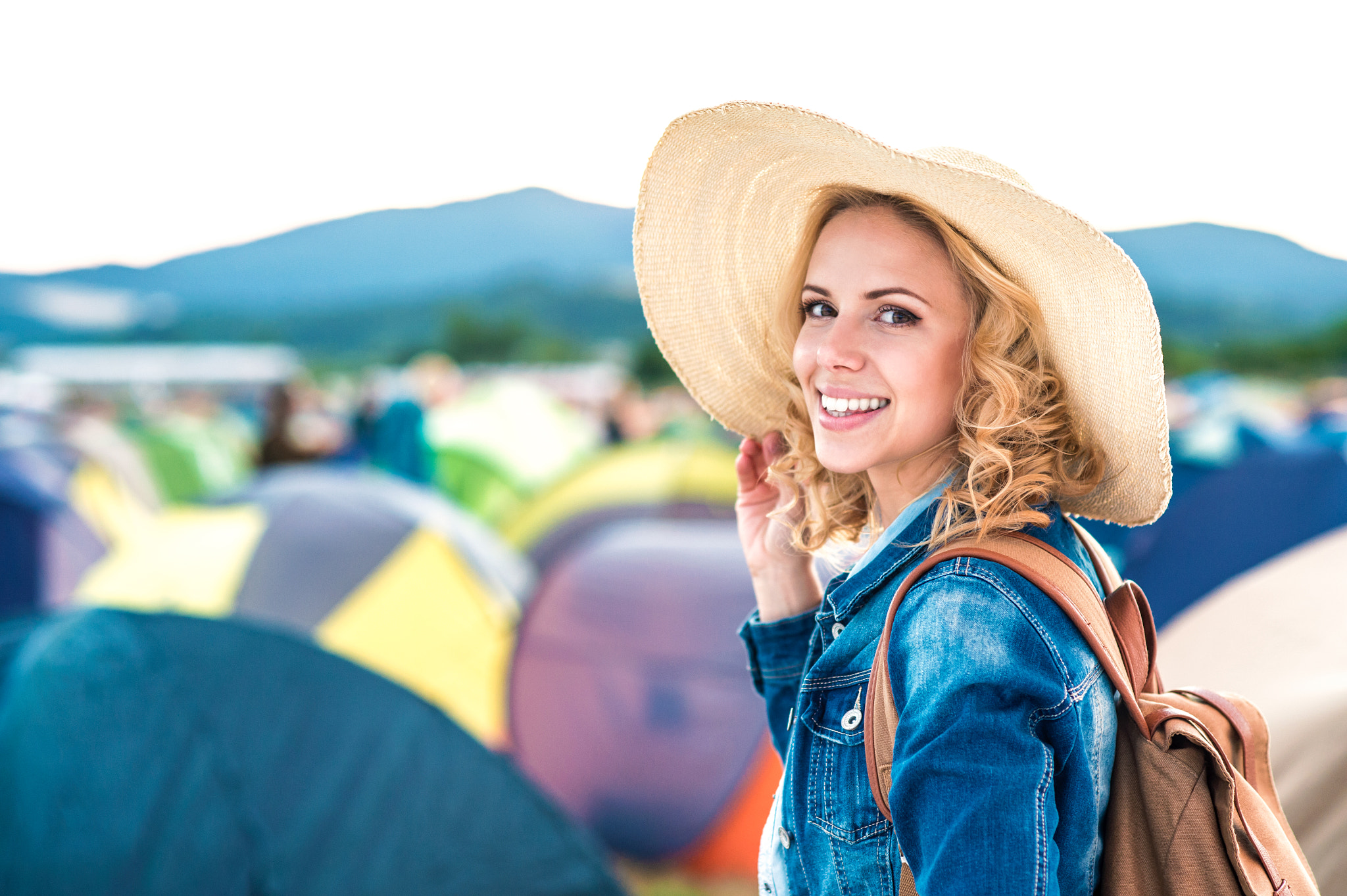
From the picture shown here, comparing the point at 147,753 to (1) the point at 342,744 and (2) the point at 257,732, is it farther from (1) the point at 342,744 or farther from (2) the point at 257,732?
(1) the point at 342,744

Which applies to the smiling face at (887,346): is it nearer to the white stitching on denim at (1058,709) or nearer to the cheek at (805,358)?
the cheek at (805,358)

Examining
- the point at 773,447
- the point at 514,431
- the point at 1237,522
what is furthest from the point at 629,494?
the point at 514,431

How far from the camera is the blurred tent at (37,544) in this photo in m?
4.93

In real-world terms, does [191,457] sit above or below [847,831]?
below

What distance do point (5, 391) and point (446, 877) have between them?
3421 cm

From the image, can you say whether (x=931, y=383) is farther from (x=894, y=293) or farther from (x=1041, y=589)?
(x=1041, y=589)

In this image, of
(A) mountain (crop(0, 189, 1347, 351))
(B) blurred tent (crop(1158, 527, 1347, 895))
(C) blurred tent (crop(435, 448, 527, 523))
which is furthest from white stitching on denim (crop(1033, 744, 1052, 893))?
(A) mountain (crop(0, 189, 1347, 351))

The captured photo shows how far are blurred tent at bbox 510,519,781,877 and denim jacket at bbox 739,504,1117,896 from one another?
2055mm

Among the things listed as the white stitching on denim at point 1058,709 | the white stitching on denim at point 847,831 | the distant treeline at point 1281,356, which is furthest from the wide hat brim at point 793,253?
the distant treeline at point 1281,356

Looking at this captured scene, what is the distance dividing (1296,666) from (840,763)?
1.24m

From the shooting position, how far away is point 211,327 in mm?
83875

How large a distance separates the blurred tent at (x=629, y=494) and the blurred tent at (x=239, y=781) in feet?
7.03

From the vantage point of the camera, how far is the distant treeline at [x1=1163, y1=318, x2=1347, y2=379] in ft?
122

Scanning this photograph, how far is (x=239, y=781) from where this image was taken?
1.82 metres
